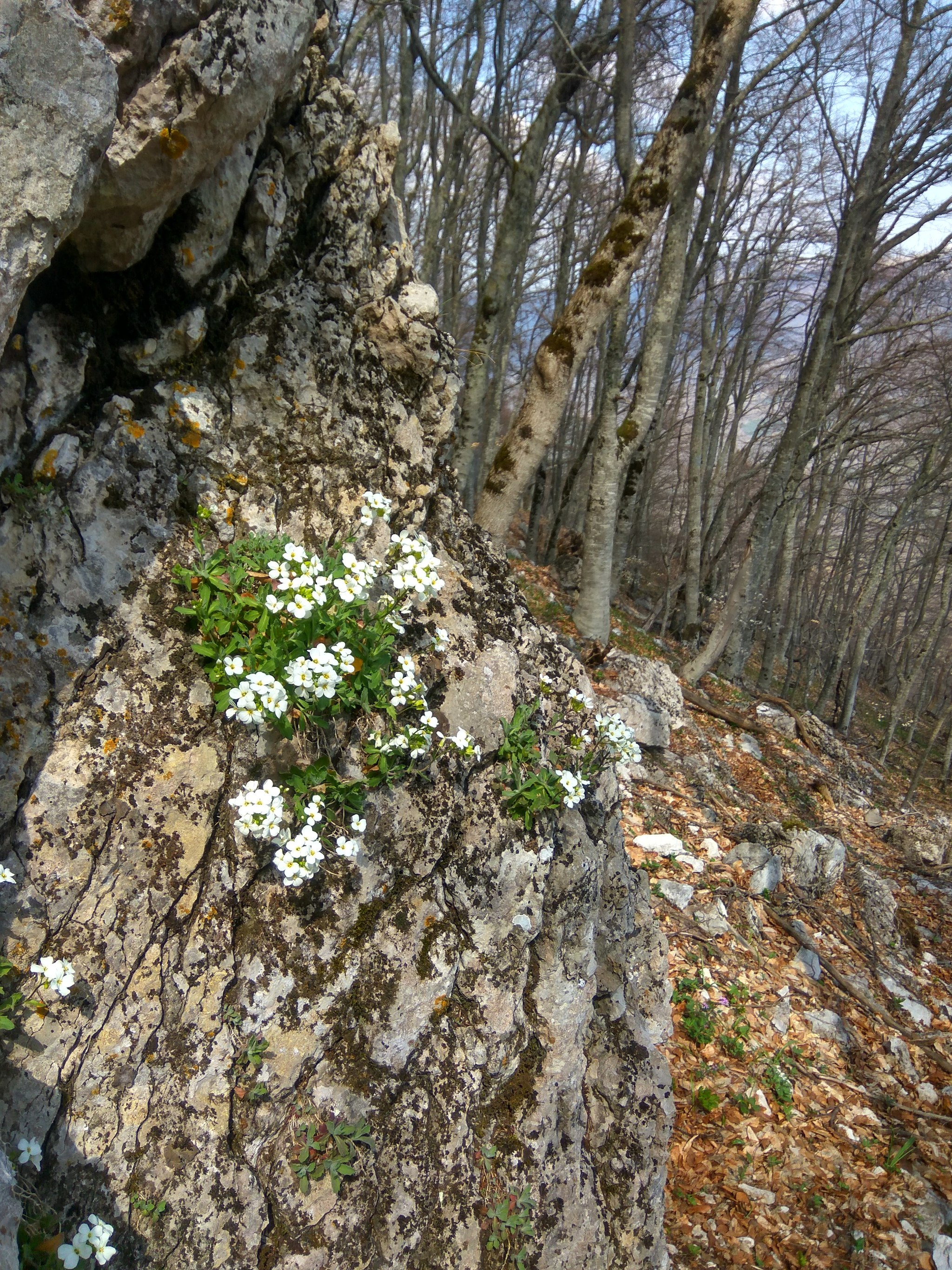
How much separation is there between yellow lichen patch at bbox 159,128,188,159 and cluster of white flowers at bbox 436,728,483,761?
2.13m

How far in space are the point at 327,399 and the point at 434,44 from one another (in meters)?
14.0

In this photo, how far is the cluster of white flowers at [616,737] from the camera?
324 centimetres

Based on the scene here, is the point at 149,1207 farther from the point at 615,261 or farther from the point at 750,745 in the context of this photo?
the point at 750,745

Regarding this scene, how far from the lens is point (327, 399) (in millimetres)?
2893

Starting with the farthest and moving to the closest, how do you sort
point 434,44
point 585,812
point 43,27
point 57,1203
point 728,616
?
1. point 434,44
2. point 728,616
3. point 585,812
4. point 57,1203
5. point 43,27

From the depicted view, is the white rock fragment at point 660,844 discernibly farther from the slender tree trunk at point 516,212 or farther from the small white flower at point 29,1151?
the small white flower at point 29,1151

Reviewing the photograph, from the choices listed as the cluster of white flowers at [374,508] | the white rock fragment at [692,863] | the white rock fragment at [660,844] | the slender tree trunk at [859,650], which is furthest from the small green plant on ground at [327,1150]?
the slender tree trunk at [859,650]

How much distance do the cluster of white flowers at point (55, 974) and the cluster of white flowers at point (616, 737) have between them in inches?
87.5

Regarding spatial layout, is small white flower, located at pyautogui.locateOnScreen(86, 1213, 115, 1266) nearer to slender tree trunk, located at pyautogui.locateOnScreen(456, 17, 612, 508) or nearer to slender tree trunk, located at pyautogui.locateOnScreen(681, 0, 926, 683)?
slender tree trunk, located at pyautogui.locateOnScreen(456, 17, 612, 508)

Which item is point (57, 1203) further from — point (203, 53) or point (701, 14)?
point (701, 14)

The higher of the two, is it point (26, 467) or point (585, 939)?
point (26, 467)

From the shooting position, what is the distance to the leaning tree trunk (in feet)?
6.63

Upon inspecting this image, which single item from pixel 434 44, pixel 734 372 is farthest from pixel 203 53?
pixel 734 372

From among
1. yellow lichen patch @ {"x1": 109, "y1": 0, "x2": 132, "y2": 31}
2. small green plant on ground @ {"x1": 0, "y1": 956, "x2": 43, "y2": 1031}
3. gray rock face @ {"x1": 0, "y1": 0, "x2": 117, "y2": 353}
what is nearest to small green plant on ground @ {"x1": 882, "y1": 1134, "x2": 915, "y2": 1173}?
small green plant on ground @ {"x1": 0, "y1": 956, "x2": 43, "y2": 1031}
